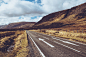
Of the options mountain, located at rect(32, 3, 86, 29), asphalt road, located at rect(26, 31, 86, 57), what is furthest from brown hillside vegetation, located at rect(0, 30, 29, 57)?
mountain, located at rect(32, 3, 86, 29)

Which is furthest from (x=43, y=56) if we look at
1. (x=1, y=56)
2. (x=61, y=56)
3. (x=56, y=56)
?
(x=1, y=56)

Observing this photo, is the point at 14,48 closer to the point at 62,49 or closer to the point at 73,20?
the point at 62,49

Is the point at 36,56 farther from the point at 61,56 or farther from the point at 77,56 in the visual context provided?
the point at 77,56

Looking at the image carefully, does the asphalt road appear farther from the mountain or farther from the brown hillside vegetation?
the mountain

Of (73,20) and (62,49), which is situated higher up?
(73,20)

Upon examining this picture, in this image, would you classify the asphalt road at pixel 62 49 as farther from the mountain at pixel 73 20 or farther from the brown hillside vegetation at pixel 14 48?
the mountain at pixel 73 20

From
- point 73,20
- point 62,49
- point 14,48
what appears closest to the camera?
point 62,49

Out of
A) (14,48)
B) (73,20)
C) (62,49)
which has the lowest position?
(14,48)

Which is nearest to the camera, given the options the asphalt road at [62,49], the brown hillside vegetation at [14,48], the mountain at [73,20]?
the asphalt road at [62,49]

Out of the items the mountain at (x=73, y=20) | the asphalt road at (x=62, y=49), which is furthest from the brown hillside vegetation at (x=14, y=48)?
the mountain at (x=73, y=20)

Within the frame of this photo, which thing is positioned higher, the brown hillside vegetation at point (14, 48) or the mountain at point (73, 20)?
the mountain at point (73, 20)

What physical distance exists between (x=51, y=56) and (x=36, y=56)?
3.64 feet

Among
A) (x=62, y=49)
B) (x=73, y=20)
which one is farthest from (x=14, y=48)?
(x=73, y=20)

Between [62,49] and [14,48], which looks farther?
[14,48]
